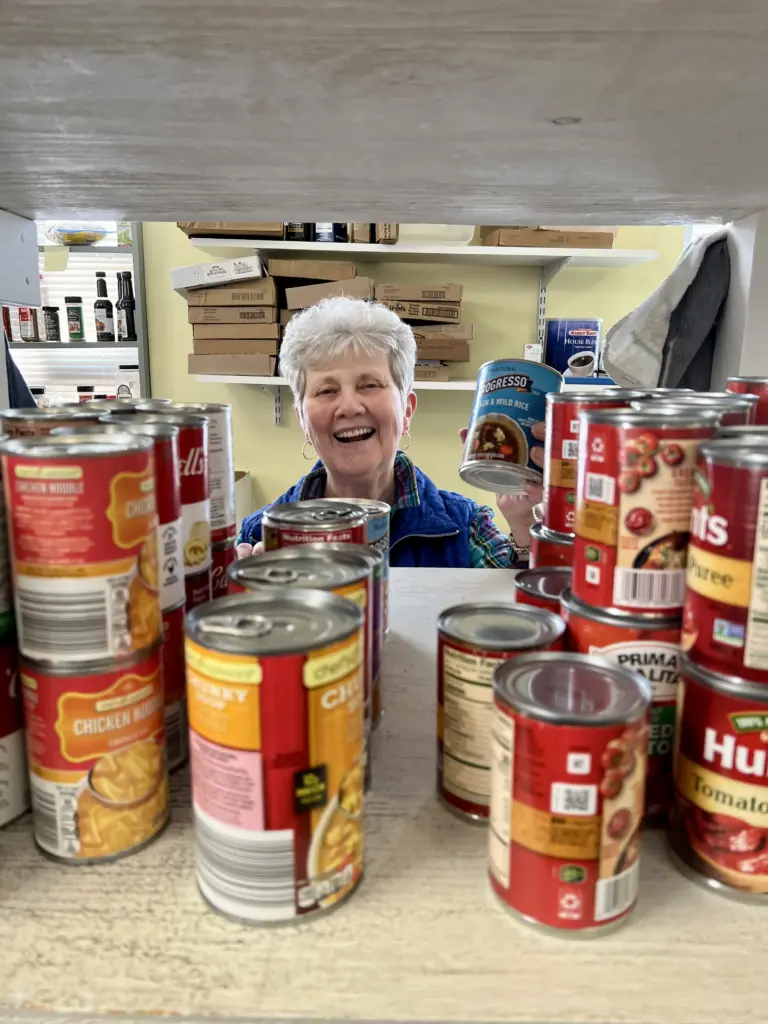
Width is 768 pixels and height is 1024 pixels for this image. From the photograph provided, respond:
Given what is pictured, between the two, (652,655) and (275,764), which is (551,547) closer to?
(652,655)

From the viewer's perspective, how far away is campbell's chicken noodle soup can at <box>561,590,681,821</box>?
658 millimetres

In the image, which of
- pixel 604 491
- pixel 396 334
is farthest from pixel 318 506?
pixel 396 334

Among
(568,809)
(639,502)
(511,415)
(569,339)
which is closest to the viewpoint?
(568,809)

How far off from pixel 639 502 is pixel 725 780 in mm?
225

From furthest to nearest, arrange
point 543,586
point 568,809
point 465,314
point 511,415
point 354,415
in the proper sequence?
point 465,314 < point 354,415 < point 511,415 < point 543,586 < point 568,809

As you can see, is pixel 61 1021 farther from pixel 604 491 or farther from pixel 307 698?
pixel 604 491

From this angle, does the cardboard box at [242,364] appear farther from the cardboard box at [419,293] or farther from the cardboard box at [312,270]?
the cardboard box at [419,293]

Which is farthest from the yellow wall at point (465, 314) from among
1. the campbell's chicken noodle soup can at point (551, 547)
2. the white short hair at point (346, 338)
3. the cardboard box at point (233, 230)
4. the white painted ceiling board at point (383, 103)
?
the campbell's chicken noodle soup can at point (551, 547)

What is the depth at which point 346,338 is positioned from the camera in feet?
6.42

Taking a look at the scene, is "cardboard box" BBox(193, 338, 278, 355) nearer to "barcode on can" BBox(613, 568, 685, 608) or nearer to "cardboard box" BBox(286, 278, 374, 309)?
"cardboard box" BBox(286, 278, 374, 309)

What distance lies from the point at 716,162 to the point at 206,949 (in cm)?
104

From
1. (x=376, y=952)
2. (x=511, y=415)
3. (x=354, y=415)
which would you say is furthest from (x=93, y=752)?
(x=354, y=415)

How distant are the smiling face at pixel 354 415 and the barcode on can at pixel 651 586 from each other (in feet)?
4.35

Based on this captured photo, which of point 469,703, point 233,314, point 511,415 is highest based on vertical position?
point 233,314
